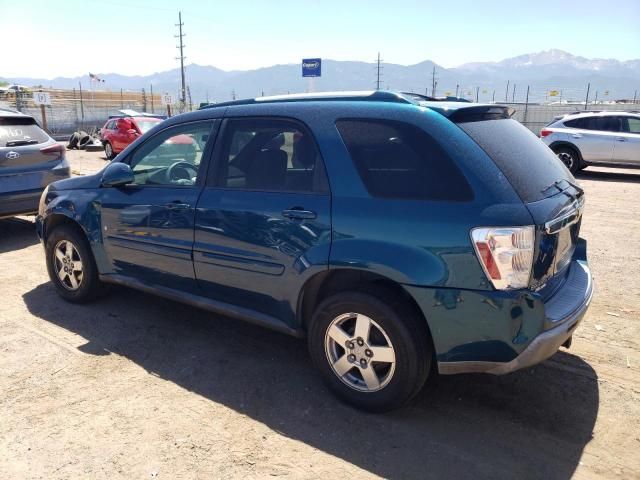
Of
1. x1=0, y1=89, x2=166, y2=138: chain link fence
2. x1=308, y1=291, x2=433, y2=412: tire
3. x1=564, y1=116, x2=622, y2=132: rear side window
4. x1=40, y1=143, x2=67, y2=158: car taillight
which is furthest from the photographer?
x1=0, y1=89, x2=166, y2=138: chain link fence

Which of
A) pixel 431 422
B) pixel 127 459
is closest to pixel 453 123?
pixel 431 422

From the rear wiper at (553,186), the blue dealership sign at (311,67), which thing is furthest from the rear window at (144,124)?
the rear wiper at (553,186)

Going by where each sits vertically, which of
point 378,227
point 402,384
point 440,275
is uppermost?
point 378,227

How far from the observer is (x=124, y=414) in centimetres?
313

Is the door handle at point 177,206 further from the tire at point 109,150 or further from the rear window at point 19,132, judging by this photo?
the tire at point 109,150

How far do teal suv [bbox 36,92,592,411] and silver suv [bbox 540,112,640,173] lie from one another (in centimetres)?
1119

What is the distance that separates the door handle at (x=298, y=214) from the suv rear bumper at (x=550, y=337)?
109 centimetres

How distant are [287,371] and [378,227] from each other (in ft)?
4.44

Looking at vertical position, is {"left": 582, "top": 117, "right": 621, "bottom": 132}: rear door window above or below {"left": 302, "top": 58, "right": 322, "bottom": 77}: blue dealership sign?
below

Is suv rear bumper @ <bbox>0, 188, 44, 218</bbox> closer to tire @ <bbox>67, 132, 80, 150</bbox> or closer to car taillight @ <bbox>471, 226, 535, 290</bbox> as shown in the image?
car taillight @ <bbox>471, 226, 535, 290</bbox>

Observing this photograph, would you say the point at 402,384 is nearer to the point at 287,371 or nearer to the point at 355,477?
the point at 355,477

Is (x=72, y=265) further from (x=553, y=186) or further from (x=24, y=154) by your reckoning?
(x=553, y=186)

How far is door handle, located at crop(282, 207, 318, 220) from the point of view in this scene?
309cm

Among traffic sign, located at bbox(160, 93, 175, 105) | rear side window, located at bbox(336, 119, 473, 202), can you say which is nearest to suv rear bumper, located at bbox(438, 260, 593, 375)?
rear side window, located at bbox(336, 119, 473, 202)
